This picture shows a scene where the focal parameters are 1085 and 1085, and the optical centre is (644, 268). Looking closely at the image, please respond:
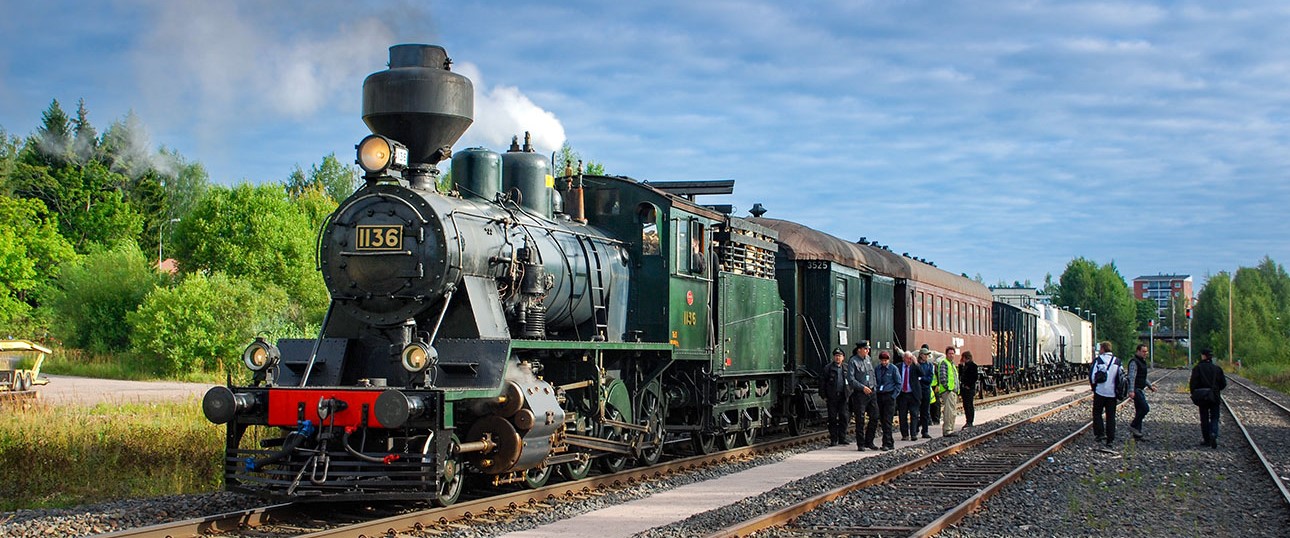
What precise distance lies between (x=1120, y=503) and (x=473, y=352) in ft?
20.4

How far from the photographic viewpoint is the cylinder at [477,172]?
35.0 feet

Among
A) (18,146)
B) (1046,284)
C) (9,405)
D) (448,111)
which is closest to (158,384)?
(9,405)

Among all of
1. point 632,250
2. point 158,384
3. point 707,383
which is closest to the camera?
point 632,250

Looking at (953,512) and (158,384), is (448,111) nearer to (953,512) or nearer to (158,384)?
(953,512)

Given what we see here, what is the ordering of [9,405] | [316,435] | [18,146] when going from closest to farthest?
[316,435], [9,405], [18,146]

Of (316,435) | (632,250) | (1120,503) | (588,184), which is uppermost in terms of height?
(588,184)

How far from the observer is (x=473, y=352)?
8.91m

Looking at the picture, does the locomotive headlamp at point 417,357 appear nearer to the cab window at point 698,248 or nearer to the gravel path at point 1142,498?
the gravel path at point 1142,498

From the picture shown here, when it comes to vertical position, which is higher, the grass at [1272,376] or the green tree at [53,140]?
the green tree at [53,140]

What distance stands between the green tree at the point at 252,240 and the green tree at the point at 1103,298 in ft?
283

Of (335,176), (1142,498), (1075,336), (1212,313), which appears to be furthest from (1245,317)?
(1142,498)

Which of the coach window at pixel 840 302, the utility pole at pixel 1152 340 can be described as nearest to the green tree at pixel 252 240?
the coach window at pixel 840 302

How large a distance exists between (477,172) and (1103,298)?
114 meters

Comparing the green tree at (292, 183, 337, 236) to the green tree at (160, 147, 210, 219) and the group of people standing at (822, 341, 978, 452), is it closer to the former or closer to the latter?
the green tree at (160, 147, 210, 219)
